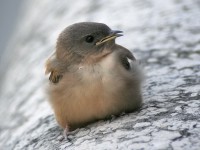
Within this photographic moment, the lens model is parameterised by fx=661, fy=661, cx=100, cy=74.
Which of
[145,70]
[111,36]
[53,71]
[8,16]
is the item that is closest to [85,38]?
[111,36]

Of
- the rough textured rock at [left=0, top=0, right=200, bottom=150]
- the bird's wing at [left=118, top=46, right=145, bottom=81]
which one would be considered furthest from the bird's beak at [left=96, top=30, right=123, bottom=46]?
the rough textured rock at [left=0, top=0, right=200, bottom=150]

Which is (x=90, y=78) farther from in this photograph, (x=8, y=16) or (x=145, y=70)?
(x=8, y=16)

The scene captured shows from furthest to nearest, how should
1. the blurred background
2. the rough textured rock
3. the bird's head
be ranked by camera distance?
1. the blurred background
2. the bird's head
3. the rough textured rock

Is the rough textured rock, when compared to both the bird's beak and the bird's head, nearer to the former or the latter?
the bird's head

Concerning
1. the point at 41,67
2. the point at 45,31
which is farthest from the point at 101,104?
the point at 45,31

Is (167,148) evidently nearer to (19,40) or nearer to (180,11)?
(180,11)

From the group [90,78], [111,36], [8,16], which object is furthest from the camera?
[8,16]

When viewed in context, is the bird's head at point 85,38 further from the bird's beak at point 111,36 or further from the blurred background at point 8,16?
the blurred background at point 8,16
